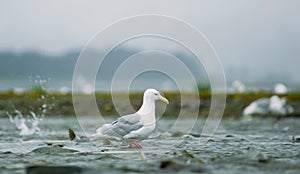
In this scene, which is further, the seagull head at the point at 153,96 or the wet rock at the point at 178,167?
the seagull head at the point at 153,96

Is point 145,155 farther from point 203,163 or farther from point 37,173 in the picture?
point 37,173

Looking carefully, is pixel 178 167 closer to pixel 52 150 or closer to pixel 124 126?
pixel 124 126

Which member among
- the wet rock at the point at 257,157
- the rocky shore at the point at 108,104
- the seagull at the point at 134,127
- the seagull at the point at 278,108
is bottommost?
the wet rock at the point at 257,157

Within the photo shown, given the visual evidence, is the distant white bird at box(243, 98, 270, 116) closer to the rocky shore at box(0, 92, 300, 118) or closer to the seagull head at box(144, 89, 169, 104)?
the rocky shore at box(0, 92, 300, 118)

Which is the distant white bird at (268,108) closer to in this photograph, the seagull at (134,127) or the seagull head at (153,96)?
the seagull head at (153,96)

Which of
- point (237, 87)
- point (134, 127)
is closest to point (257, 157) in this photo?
point (134, 127)

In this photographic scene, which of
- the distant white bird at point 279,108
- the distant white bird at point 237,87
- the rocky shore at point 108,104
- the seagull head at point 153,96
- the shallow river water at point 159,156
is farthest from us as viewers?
the distant white bird at point 237,87

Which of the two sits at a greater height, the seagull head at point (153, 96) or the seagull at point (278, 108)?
the seagull at point (278, 108)

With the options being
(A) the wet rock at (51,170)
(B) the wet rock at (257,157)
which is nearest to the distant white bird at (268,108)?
(B) the wet rock at (257,157)

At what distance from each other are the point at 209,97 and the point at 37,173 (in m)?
21.1

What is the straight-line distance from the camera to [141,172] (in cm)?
884

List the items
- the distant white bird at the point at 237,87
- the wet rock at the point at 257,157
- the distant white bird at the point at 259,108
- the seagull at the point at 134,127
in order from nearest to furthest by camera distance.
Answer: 1. the wet rock at the point at 257,157
2. the seagull at the point at 134,127
3. the distant white bird at the point at 259,108
4. the distant white bird at the point at 237,87

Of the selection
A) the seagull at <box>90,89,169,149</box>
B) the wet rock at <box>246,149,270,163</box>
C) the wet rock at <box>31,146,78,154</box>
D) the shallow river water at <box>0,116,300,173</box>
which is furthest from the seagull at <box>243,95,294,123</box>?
the wet rock at <box>246,149,270,163</box>

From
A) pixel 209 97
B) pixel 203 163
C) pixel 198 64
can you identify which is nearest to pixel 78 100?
pixel 209 97
